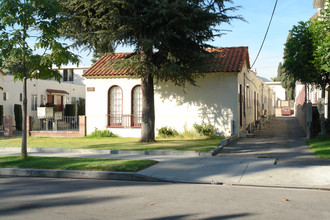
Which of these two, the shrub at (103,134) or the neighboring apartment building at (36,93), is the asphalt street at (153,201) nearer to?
the shrub at (103,134)

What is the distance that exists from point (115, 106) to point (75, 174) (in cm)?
1071

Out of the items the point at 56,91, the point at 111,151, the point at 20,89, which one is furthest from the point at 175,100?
the point at 56,91

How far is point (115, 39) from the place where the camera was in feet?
47.9

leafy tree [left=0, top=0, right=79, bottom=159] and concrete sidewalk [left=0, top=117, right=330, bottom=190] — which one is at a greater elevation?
leafy tree [left=0, top=0, right=79, bottom=159]

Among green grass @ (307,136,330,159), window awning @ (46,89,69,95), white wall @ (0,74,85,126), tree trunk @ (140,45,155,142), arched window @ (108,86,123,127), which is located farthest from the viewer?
window awning @ (46,89,69,95)

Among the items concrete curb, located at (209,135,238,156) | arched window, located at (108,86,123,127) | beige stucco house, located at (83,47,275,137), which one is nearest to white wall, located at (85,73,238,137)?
Result: beige stucco house, located at (83,47,275,137)

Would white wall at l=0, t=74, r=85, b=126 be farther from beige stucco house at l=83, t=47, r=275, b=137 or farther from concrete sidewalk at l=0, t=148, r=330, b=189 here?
concrete sidewalk at l=0, t=148, r=330, b=189

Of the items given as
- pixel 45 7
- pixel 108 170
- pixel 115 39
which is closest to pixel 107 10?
pixel 115 39

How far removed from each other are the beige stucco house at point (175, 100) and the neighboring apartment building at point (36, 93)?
23.2 ft

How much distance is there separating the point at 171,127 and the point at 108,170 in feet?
30.8

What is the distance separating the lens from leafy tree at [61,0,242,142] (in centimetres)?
1430

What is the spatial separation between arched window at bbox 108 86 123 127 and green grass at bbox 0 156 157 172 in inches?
331

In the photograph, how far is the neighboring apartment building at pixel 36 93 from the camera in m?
28.5

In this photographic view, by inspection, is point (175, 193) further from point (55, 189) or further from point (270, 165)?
point (270, 165)
